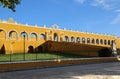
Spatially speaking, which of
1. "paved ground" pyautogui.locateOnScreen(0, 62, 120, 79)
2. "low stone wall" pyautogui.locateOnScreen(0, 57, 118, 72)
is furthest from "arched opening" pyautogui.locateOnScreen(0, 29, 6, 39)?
"paved ground" pyautogui.locateOnScreen(0, 62, 120, 79)

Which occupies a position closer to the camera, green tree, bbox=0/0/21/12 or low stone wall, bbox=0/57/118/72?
green tree, bbox=0/0/21/12

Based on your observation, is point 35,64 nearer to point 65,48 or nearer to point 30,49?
point 65,48

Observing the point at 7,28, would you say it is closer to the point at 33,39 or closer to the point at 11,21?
the point at 11,21

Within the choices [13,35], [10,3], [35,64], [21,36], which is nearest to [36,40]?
[21,36]

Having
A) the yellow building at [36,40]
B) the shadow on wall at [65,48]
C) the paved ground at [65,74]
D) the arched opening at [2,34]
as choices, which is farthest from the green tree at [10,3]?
the arched opening at [2,34]

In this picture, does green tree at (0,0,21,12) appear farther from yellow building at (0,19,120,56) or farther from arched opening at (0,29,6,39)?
arched opening at (0,29,6,39)

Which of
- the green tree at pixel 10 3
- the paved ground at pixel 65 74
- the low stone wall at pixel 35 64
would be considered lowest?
the paved ground at pixel 65 74

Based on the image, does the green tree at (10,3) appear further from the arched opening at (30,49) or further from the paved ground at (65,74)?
the arched opening at (30,49)

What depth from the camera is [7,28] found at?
68.8 m

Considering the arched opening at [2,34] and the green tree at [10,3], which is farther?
the arched opening at [2,34]

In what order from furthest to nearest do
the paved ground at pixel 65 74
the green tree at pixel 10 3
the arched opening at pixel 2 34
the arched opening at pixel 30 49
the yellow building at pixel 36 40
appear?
the arched opening at pixel 30 49 → the arched opening at pixel 2 34 → the yellow building at pixel 36 40 → the green tree at pixel 10 3 → the paved ground at pixel 65 74

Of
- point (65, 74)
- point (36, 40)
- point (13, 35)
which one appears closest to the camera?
point (65, 74)

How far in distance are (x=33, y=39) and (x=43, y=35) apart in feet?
15.1

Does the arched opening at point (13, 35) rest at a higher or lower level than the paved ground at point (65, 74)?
higher
